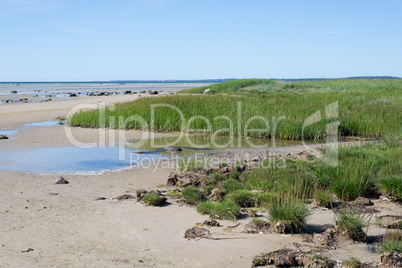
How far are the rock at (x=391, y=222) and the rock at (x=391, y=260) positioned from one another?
134 cm

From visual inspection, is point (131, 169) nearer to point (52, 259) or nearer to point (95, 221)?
point (95, 221)

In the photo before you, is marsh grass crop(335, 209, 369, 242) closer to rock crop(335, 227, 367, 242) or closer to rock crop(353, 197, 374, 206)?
rock crop(335, 227, 367, 242)

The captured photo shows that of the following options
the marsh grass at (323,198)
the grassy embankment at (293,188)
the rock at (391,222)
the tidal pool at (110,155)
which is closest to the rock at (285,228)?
the grassy embankment at (293,188)

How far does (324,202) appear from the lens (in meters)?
7.71

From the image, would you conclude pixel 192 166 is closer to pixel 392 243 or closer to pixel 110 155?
pixel 110 155

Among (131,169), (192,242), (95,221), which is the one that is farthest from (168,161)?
(192,242)

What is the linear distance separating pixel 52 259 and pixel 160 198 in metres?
2.76

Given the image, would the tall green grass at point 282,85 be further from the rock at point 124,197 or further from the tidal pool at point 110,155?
the rock at point 124,197

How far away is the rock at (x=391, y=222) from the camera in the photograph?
6.41 meters

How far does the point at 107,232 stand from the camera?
6480 mm

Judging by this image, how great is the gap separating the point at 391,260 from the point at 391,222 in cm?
155

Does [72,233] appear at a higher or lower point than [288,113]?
lower

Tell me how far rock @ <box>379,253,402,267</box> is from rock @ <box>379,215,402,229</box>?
1.34 metres

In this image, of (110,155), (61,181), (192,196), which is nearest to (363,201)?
(192,196)
